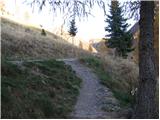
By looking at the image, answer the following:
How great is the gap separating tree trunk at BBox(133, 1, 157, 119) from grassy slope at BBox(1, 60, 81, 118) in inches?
103

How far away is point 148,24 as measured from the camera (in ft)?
36.6

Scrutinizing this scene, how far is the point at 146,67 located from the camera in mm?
11484

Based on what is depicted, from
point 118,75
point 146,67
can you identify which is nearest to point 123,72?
point 118,75

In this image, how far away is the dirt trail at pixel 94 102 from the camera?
568 inches

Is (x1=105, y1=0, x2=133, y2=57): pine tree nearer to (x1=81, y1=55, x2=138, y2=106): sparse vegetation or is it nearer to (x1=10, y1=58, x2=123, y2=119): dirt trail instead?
(x1=81, y1=55, x2=138, y2=106): sparse vegetation

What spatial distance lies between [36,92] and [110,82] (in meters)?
7.68

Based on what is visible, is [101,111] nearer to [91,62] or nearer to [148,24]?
[148,24]

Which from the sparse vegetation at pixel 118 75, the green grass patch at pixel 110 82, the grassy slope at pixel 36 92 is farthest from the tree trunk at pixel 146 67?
the sparse vegetation at pixel 118 75

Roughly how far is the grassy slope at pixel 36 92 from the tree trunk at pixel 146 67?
2627 millimetres

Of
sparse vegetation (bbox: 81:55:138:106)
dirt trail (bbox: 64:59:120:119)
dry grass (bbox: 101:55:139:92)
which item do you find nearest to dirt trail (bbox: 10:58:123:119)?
dirt trail (bbox: 64:59:120:119)

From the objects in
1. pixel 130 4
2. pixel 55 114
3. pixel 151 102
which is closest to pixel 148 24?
pixel 130 4

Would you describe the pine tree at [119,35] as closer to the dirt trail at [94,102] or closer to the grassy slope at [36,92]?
the dirt trail at [94,102]

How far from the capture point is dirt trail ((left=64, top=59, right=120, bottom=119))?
14.4 metres

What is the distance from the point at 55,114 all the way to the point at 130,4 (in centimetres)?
382
